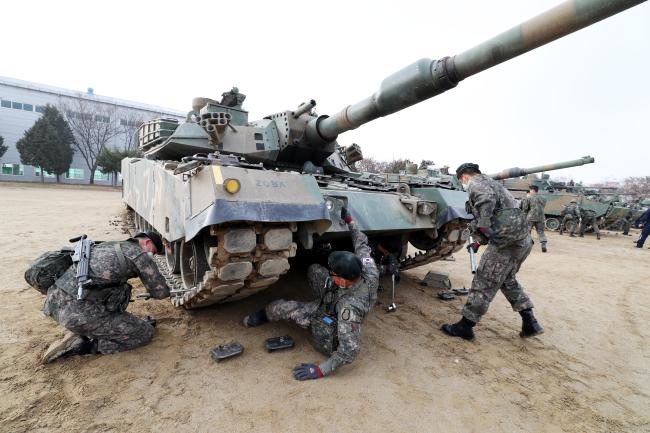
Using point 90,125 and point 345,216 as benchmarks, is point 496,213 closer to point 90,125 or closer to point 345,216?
point 345,216

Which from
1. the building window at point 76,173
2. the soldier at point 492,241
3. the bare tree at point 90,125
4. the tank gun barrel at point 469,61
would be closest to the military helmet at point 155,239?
the tank gun barrel at point 469,61

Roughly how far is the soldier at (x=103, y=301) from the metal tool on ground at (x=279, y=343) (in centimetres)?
103

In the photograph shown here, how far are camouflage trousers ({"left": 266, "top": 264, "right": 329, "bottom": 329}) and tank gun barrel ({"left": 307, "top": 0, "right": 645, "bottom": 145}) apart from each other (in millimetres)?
1808

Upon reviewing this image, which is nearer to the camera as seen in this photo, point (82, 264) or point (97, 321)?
point (82, 264)

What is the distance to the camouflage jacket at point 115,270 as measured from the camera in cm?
306

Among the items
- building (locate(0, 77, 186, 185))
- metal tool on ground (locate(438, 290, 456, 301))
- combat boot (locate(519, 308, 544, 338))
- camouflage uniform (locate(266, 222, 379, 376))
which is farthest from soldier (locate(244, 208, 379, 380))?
building (locate(0, 77, 186, 185))

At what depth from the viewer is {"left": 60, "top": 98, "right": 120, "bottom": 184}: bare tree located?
111 feet

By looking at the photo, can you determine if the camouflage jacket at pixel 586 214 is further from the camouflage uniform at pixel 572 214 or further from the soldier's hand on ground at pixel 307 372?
the soldier's hand on ground at pixel 307 372

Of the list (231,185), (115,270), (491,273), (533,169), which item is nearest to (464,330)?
(491,273)

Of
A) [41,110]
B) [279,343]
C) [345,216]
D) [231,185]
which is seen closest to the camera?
[231,185]

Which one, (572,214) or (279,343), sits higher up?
(572,214)

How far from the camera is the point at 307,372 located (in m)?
3.01

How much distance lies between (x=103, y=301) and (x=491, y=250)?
12.4 feet

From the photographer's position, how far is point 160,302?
451cm
